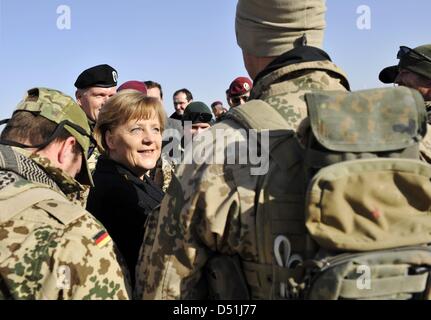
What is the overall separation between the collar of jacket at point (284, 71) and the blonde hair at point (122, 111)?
1.14 metres

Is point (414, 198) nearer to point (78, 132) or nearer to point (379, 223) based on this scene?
point (379, 223)

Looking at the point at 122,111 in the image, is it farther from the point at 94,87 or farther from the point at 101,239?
the point at 94,87

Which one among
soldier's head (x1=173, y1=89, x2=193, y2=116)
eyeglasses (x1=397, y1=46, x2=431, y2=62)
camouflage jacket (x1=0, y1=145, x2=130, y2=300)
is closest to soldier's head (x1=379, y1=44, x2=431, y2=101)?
eyeglasses (x1=397, y1=46, x2=431, y2=62)

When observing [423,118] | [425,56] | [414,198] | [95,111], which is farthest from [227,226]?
[95,111]

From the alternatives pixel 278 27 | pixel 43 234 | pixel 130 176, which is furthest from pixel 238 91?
pixel 43 234

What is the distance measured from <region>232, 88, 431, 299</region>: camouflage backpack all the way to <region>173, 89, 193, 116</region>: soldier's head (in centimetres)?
740

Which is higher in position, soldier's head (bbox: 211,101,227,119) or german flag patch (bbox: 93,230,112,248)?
soldier's head (bbox: 211,101,227,119)

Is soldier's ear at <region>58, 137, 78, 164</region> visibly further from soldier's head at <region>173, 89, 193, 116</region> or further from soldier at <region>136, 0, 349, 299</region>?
soldier's head at <region>173, 89, 193, 116</region>

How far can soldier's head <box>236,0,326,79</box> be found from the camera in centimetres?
236

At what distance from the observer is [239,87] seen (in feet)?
23.8

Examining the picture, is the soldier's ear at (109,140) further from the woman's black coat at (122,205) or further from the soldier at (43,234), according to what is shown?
the soldier at (43,234)

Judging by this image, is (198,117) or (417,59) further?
(198,117)

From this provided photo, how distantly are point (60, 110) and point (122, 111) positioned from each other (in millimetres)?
821

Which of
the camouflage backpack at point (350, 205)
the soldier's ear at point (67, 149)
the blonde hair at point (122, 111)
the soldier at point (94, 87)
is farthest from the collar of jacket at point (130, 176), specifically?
the soldier at point (94, 87)
